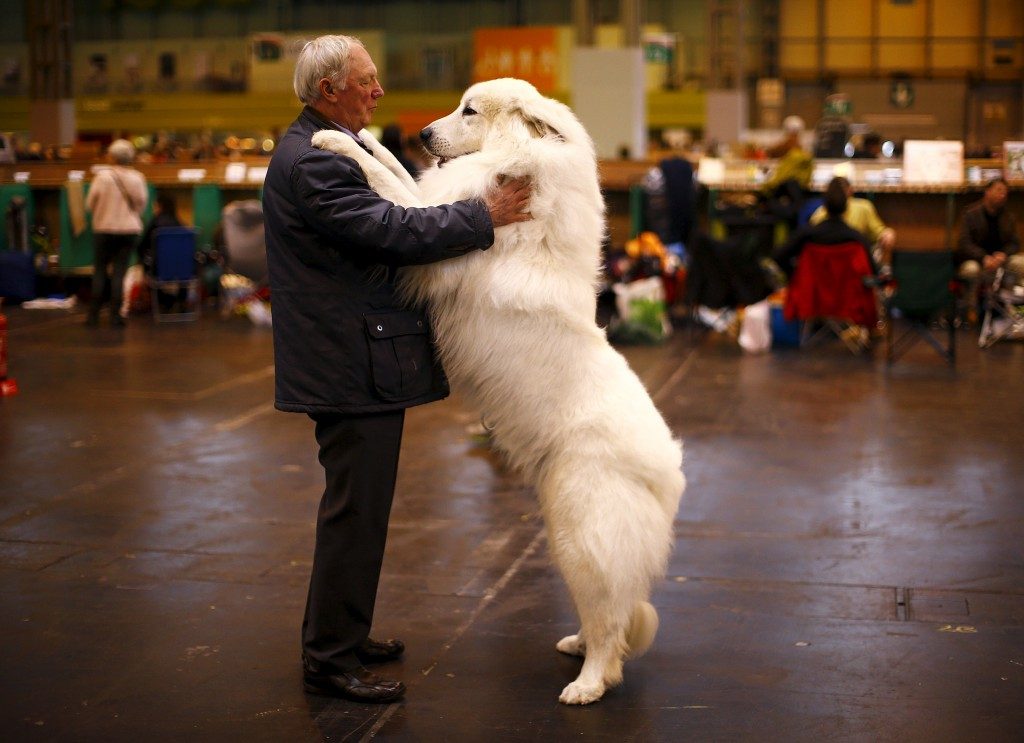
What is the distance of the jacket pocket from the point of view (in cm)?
311

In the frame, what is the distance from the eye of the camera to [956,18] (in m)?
24.7

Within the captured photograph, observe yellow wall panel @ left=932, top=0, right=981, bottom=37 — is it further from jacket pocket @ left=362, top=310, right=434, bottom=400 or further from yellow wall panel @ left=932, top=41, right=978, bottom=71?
jacket pocket @ left=362, top=310, right=434, bottom=400

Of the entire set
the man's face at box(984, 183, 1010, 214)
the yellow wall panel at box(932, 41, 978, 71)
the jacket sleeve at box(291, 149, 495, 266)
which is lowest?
the jacket sleeve at box(291, 149, 495, 266)

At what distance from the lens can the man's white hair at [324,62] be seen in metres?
3.03

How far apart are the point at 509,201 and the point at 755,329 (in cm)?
718

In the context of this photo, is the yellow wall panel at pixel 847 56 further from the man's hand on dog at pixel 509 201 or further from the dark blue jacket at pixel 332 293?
the dark blue jacket at pixel 332 293

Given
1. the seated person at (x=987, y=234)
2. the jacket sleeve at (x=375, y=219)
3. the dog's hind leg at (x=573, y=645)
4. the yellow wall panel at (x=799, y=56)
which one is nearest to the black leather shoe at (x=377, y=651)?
the dog's hind leg at (x=573, y=645)

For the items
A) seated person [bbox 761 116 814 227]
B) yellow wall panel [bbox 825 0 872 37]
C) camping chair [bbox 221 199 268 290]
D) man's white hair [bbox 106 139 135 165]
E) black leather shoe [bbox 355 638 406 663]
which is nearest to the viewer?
black leather shoe [bbox 355 638 406 663]

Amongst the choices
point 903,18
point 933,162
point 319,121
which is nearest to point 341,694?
point 319,121

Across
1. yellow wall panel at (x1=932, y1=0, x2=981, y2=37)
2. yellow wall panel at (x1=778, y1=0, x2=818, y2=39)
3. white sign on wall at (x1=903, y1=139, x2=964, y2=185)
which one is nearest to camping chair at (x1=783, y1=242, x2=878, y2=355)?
white sign on wall at (x1=903, y1=139, x2=964, y2=185)

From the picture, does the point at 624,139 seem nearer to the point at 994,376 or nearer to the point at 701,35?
the point at 701,35

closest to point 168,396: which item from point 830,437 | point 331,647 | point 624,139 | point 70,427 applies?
point 70,427

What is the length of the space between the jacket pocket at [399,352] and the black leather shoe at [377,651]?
33.0 inches

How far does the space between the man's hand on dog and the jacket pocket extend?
0.37 m
